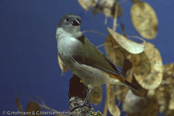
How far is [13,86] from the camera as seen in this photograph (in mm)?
1656

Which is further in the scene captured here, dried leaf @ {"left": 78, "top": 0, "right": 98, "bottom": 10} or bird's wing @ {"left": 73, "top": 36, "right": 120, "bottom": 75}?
dried leaf @ {"left": 78, "top": 0, "right": 98, "bottom": 10}

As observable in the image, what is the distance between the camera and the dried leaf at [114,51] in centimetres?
175

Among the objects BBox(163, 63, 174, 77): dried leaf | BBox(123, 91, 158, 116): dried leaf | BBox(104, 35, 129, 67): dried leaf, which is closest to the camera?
BBox(104, 35, 129, 67): dried leaf

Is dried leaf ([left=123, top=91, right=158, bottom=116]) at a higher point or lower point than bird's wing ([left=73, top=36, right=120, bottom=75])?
lower

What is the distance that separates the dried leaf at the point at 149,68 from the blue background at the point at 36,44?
1.16 ft

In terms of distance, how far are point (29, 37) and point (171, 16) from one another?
1.17 m

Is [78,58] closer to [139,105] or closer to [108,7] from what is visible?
[108,7]

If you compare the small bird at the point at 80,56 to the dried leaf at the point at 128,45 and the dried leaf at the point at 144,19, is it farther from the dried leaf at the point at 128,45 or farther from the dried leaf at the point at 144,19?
the dried leaf at the point at 144,19

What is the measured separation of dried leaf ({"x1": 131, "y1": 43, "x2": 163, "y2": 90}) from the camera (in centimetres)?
172

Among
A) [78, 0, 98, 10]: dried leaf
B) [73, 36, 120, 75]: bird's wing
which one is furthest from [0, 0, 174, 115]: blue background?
[73, 36, 120, 75]: bird's wing

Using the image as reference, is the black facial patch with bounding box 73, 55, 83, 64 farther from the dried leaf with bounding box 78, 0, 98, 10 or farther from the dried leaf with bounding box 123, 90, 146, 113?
the dried leaf with bounding box 123, 90, 146, 113

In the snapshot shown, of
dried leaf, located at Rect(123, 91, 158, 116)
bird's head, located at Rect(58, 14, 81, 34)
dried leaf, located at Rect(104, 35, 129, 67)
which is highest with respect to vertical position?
bird's head, located at Rect(58, 14, 81, 34)

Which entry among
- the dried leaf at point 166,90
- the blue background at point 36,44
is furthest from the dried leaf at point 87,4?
the dried leaf at point 166,90

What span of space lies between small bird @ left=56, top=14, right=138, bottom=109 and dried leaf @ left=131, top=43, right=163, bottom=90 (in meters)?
0.42
